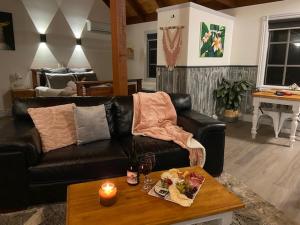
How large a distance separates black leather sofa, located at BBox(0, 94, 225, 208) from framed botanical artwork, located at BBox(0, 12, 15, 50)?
324cm

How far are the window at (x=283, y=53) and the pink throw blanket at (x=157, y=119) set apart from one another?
2866 mm

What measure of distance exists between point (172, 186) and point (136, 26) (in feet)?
19.9

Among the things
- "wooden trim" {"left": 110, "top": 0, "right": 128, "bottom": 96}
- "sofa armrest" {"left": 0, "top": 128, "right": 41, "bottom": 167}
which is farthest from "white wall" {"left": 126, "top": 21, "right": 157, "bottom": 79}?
"sofa armrest" {"left": 0, "top": 128, "right": 41, "bottom": 167}

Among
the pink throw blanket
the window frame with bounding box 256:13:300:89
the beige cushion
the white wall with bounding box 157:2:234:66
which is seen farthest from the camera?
the window frame with bounding box 256:13:300:89

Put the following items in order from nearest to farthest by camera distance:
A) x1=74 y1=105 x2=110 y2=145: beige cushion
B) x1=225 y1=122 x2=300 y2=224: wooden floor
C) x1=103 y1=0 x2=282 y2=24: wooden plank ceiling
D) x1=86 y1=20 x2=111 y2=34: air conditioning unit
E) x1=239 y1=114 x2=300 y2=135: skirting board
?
x1=225 y1=122 x2=300 y2=224: wooden floor, x1=74 y1=105 x2=110 y2=145: beige cushion, x1=239 y1=114 x2=300 y2=135: skirting board, x1=103 y1=0 x2=282 y2=24: wooden plank ceiling, x1=86 y1=20 x2=111 y2=34: air conditioning unit

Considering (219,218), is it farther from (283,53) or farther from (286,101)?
(283,53)

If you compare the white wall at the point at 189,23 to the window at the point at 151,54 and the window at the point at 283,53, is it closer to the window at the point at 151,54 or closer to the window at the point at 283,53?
the window at the point at 283,53

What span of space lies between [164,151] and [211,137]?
0.55 meters

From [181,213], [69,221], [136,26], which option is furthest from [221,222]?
[136,26]

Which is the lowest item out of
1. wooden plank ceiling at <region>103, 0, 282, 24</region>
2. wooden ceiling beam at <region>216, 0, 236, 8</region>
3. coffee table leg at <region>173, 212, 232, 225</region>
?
coffee table leg at <region>173, 212, 232, 225</region>

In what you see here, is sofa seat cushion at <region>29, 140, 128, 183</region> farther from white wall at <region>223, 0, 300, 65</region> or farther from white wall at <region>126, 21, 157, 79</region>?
white wall at <region>126, 21, 157, 79</region>

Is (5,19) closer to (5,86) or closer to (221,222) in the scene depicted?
(5,86)

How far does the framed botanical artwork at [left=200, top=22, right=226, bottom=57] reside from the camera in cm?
428

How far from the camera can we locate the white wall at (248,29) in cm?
437
